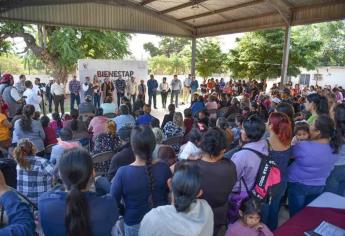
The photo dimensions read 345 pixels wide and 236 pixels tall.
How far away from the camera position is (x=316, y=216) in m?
2.46

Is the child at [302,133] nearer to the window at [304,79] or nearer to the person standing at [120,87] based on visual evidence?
the person standing at [120,87]

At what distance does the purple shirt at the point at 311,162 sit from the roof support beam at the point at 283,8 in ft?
27.4

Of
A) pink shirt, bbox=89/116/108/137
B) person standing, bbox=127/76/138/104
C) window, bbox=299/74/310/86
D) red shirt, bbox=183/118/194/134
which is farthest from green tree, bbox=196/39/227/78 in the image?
pink shirt, bbox=89/116/108/137

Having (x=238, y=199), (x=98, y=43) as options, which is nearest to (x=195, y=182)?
(x=238, y=199)

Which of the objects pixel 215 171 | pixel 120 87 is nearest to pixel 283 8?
pixel 120 87

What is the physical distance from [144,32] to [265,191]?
37.8 ft

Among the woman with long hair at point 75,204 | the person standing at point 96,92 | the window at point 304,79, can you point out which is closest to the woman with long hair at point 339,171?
the woman with long hair at point 75,204

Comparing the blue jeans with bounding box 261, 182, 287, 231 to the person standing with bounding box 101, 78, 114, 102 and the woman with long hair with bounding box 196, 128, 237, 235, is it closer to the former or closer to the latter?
the woman with long hair with bounding box 196, 128, 237, 235

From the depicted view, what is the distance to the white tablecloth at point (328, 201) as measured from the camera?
2660 millimetres

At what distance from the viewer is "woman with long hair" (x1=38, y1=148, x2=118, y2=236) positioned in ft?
4.65

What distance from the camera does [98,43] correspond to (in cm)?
1666

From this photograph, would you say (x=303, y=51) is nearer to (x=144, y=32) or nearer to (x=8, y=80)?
A: (x=144, y=32)

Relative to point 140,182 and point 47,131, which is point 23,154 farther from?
point 47,131

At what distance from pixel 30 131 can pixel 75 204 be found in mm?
3289
